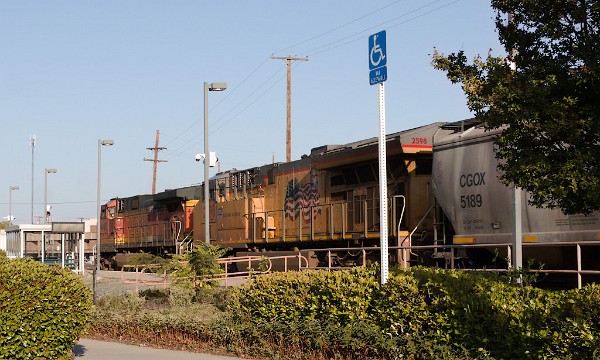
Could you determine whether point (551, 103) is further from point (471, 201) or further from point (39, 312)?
point (471, 201)

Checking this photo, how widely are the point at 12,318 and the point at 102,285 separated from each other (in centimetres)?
2068

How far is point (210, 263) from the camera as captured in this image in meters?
20.1

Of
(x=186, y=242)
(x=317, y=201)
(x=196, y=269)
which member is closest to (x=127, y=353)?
(x=196, y=269)

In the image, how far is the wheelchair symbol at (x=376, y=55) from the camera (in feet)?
35.3

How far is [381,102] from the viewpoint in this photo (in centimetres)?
1099

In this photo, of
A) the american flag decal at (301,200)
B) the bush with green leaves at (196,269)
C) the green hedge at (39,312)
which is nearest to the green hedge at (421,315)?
the green hedge at (39,312)

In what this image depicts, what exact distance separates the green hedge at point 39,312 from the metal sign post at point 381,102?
4.26 m

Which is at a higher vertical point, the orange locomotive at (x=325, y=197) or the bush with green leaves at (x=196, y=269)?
the orange locomotive at (x=325, y=197)

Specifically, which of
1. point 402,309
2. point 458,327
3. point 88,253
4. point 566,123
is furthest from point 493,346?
point 88,253

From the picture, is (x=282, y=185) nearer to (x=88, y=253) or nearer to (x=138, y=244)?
(x=138, y=244)

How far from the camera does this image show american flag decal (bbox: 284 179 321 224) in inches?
1025

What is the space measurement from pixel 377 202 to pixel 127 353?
1098cm

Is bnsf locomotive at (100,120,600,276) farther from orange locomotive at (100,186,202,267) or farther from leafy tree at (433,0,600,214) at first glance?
leafy tree at (433,0,600,214)

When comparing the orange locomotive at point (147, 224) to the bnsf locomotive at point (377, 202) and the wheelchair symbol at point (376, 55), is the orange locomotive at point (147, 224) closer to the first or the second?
the bnsf locomotive at point (377, 202)
